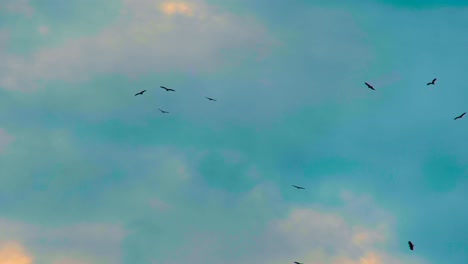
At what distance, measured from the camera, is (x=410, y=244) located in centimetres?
13600

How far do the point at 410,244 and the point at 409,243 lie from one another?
621 millimetres

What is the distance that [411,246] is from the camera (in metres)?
136

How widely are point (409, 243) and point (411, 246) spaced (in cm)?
99

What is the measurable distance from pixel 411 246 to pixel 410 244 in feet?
A: 1.40

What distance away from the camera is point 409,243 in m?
136
